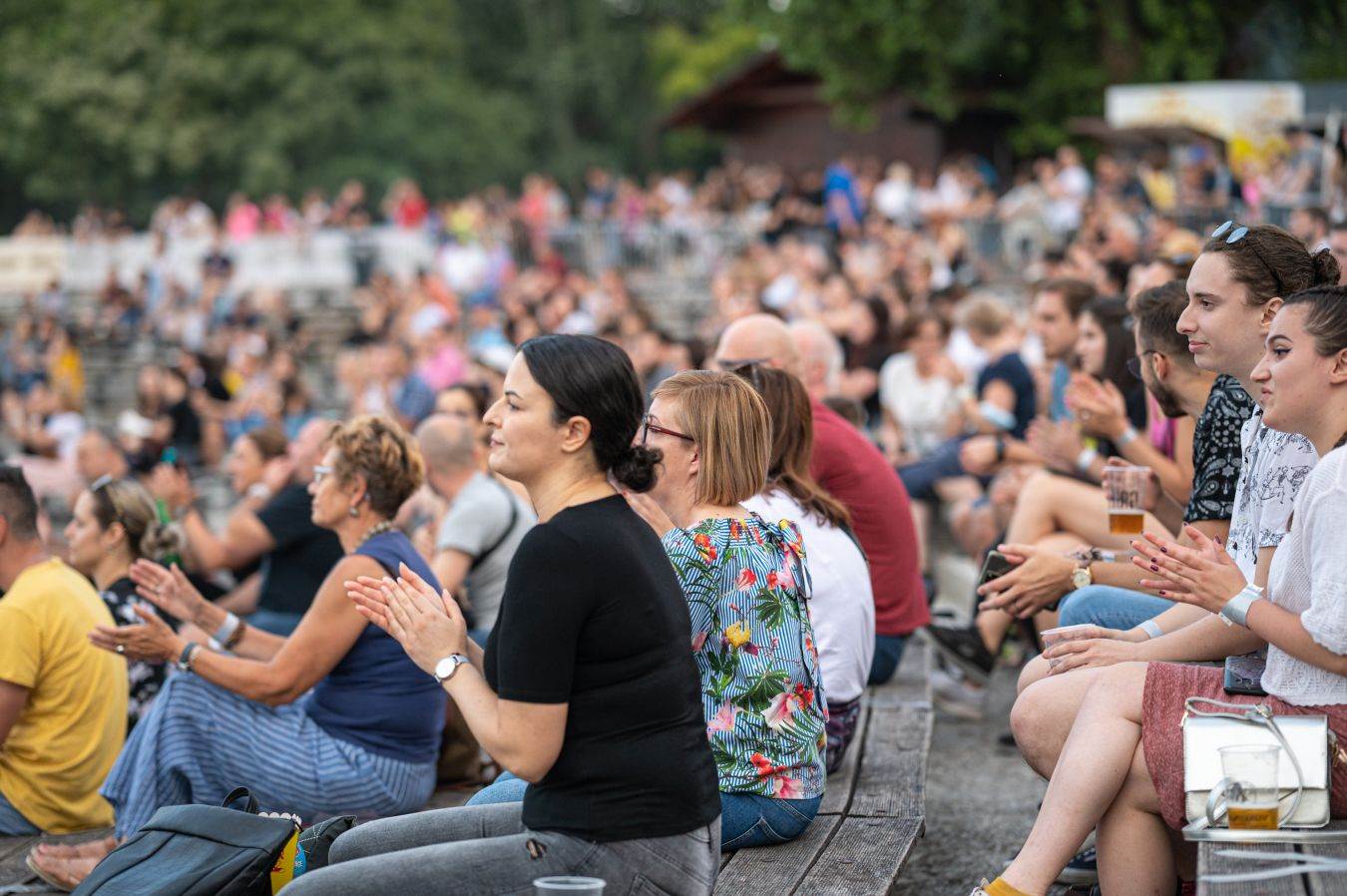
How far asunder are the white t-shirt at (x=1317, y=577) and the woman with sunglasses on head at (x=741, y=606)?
3.75 ft

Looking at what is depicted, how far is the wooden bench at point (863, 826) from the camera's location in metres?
3.87

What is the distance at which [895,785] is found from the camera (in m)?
4.73

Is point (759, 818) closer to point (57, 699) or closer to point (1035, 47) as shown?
point (57, 699)

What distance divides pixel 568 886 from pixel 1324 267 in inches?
98.1

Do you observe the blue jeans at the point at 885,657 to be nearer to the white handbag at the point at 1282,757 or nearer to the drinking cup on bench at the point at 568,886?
the white handbag at the point at 1282,757

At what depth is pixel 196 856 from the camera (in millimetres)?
3873

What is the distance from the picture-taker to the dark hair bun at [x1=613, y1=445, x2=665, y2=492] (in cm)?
340

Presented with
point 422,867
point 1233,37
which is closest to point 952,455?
point 422,867

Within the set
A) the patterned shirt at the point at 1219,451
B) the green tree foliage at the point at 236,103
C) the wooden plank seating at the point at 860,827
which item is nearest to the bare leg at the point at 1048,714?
the wooden plank seating at the point at 860,827

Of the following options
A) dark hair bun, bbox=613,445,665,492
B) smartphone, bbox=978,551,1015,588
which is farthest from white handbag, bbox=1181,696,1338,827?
smartphone, bbox=978,551,1015,588

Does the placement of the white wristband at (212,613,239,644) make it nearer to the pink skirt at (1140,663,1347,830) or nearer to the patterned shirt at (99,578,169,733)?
the patterned shirt at (99,578,169,733)

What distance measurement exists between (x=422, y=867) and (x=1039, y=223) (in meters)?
16.8

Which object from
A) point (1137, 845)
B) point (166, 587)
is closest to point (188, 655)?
point (166, 587)

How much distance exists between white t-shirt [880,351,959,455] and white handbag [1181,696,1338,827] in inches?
273
